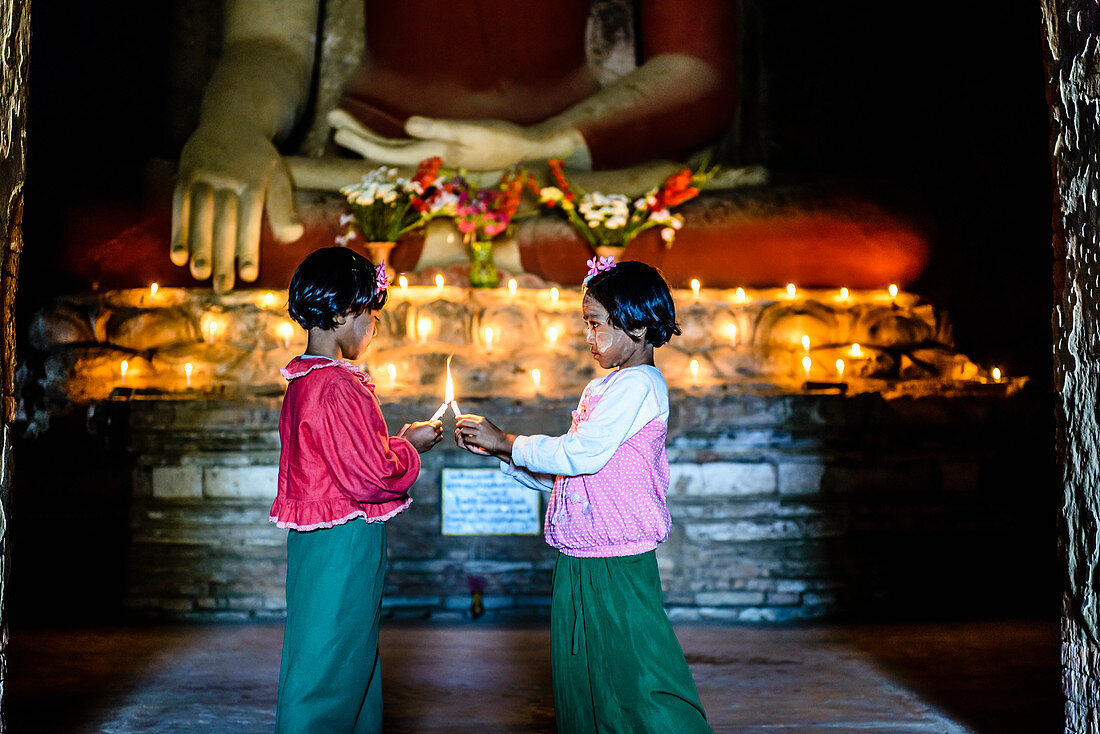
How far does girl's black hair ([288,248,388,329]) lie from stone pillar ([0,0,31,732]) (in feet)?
1.70

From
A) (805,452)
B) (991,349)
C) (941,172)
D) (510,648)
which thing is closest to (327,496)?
(510,648)

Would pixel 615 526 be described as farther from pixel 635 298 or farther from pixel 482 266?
pixel 482 266

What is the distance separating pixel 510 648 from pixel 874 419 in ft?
4.99

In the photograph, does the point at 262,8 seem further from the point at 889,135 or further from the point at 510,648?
the point at 510,648

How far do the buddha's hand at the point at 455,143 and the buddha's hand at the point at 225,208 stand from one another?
56 centimetres

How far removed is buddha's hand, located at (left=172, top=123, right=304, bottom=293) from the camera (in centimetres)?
432

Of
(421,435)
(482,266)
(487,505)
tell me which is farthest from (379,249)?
(421,435)

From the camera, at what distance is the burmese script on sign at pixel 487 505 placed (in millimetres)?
3469

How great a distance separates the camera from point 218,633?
10.6ft

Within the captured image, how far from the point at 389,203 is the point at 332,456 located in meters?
2.63

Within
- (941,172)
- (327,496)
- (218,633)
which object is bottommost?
(218,633)

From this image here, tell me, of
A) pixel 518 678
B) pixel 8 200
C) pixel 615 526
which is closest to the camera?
pixel 8 200

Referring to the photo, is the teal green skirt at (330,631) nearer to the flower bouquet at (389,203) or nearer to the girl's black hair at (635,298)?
the girl's black hair at (635,298)

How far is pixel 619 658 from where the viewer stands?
1.88 metres
